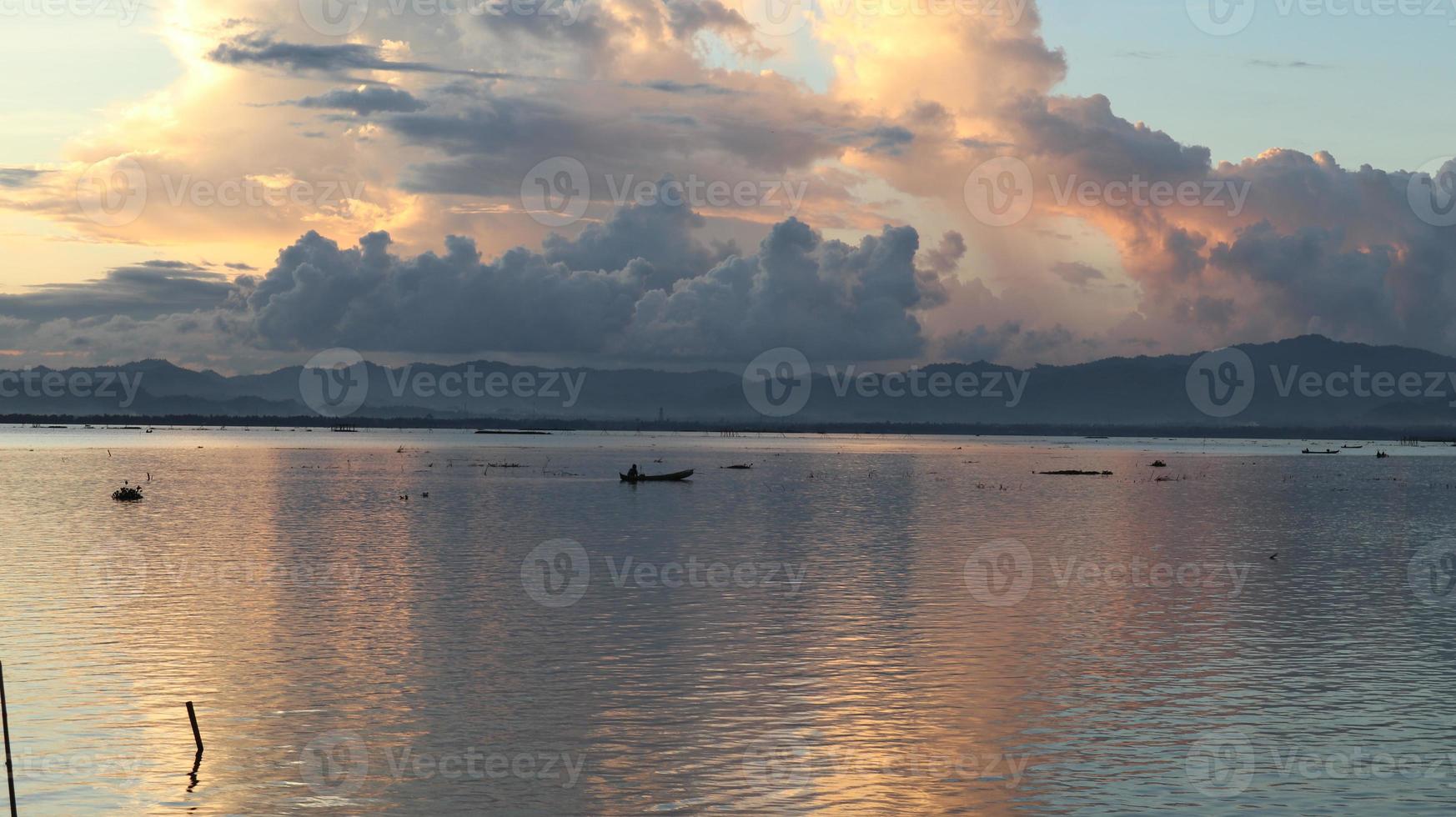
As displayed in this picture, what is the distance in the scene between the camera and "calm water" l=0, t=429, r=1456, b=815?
75.6 ft

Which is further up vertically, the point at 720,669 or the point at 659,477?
the point at 659,477

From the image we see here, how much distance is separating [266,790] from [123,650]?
14717mm

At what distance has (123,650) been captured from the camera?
34.7 m

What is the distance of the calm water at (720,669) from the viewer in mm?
23031

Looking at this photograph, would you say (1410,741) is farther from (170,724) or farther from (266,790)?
(170,724)

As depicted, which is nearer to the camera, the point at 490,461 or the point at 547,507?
the point at 547,507

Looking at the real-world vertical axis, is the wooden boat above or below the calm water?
above

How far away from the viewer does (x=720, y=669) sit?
108 ft

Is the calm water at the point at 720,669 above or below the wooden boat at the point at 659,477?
below

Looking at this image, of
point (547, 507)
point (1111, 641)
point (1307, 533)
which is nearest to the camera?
point (1111, 641)

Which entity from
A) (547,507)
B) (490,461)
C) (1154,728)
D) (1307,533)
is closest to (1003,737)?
(1154,728)

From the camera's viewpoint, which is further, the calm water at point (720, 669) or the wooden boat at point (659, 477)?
the wooden boat at point (659, 477)

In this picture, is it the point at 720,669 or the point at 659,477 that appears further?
the point at 659,477

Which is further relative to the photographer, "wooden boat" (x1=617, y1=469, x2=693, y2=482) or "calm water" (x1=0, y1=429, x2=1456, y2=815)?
"wooden boat" (x1=617, y1=469, x2=693, y2=482)
